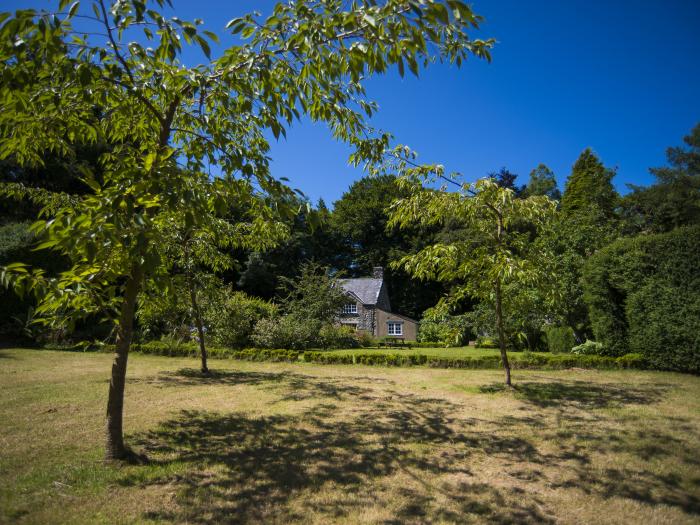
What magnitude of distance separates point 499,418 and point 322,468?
11.9ft

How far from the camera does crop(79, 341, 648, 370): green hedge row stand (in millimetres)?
12141

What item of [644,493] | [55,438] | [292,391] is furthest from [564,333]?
[55,438]

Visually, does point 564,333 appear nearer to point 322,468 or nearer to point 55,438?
point 322,468

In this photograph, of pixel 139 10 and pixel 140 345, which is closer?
pixel 139 10

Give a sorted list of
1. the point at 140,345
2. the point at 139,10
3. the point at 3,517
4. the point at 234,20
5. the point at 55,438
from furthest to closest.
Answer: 1. the point at 140,345
2. the point at 55,438
3. the point at 3,517
4. the point at 234,20
5. the point at 139,10

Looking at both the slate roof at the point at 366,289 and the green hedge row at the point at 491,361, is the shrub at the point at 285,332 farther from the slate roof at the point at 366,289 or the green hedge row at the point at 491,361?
the slate roof at the point at 366,289

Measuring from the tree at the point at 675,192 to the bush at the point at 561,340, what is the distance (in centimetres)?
1321

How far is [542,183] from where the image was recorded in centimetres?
4684

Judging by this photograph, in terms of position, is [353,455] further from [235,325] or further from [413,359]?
[235,325]

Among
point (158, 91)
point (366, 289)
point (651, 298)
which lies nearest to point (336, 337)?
point (651, 298)

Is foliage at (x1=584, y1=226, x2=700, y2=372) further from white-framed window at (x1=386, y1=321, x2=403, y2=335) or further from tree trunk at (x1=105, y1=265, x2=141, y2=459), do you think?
white-framed window at (x1=386, y1=321, x2=403, y2=335)

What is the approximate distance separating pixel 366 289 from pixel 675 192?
81.3 feet

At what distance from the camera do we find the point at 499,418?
6.44 metres

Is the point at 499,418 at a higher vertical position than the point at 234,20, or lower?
lower
